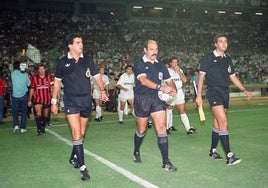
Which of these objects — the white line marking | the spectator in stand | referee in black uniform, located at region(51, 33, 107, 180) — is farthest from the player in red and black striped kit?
referee in black uniform, located at region(51, 33, 107, 180)

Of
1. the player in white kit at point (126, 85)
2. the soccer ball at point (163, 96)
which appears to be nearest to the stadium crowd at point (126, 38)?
the player in white kit at point (126, 85)

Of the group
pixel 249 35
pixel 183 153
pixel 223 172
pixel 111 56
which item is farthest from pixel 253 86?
pixel 249 35

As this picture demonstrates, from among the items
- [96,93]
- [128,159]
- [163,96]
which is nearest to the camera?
[163,96]

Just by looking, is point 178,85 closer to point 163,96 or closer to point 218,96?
point 218,96

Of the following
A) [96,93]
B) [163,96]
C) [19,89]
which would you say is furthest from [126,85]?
[163,96]

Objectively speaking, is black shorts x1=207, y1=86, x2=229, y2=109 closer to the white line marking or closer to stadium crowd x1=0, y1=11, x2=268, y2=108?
the white line marking

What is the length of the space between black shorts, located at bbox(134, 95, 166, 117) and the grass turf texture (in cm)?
101

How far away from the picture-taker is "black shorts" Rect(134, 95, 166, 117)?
688cm

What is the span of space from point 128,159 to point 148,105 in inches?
57.0

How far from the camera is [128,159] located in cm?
774

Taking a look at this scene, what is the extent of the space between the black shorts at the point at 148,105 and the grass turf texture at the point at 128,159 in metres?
1.01

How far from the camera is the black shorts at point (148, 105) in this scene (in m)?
6.88

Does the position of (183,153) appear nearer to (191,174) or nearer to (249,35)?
(191,174)

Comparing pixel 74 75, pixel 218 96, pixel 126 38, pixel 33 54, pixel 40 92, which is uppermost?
pixel 126 38
